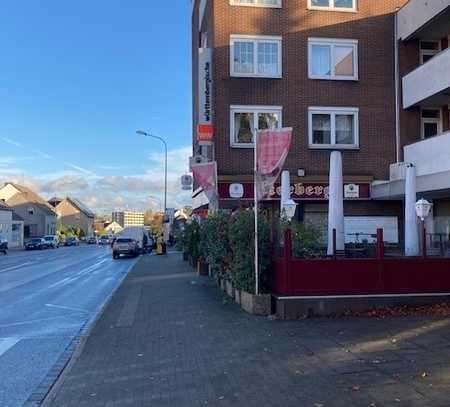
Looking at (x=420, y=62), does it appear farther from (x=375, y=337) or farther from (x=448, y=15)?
(x=375, y=337)

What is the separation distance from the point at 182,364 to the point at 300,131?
17.8 m

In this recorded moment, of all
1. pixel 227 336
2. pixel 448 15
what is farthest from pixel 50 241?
pixel 227 336

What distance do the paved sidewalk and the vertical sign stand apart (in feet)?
42.3

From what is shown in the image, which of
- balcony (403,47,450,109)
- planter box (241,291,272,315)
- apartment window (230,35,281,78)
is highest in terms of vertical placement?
apartment window (230,35,281,78)

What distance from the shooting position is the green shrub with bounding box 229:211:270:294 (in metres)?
12.6

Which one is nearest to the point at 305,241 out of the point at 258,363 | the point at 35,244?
the point at 258,363

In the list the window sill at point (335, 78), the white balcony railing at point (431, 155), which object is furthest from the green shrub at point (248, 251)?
the window sill at point (335, 78)

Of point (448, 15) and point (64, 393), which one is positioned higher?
point (448, 15)

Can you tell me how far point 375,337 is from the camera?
9273mm

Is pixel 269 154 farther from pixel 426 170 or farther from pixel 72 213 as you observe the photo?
pixel 72 213

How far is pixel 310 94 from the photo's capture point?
2511 cm

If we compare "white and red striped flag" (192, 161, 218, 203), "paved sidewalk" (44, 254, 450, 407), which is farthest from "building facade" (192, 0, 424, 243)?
"paved sidewalk" (44, 254, 450, 407)

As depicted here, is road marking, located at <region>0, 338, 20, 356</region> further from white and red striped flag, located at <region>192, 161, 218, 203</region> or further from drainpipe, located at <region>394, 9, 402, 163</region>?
drainpipe, located at <region>394, 9, 402, 163</region>

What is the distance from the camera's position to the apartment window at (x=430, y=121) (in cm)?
2473
